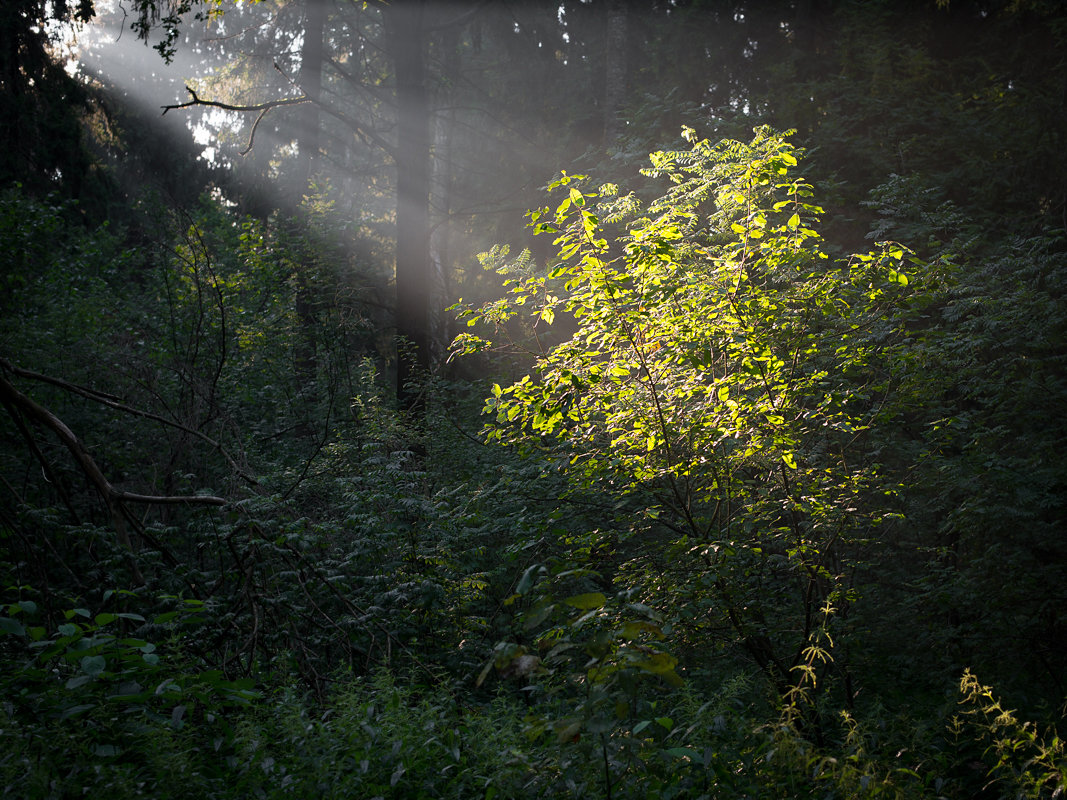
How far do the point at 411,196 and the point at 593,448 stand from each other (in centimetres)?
696

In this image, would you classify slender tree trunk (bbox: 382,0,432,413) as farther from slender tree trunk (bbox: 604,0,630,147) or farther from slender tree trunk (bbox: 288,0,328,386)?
slender tree trunk (bbox: 604,0,630,147)

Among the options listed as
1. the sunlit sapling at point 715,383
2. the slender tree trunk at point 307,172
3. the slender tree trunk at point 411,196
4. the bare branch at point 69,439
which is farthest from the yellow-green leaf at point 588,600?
the slender tree trunk at point 307,172

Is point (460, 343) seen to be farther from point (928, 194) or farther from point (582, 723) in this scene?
point (928, 194)

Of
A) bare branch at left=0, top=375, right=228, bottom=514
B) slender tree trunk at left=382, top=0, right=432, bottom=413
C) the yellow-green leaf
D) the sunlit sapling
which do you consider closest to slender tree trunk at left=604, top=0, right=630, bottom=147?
slender tree trunk at left=382, top=0, right=432, bottom=413

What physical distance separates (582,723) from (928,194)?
7.43m

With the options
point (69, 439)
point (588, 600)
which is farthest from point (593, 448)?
point (69, 439)

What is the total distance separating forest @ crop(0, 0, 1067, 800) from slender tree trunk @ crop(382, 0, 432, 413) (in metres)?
0.06

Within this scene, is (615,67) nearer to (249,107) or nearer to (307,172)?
(249,107)

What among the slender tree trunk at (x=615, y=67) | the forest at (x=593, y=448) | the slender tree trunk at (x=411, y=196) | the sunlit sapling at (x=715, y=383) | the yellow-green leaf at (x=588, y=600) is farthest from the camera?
the slender tree trunk at (x=615, y=67)

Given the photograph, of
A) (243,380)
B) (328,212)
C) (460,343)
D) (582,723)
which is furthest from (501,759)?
(328,212)

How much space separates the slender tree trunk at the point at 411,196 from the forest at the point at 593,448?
0.06 meters

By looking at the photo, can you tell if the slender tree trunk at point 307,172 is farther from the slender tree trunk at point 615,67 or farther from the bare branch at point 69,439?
the bare branch at point 69,439

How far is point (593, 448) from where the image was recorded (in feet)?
19.0

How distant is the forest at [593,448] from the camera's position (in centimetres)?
313
